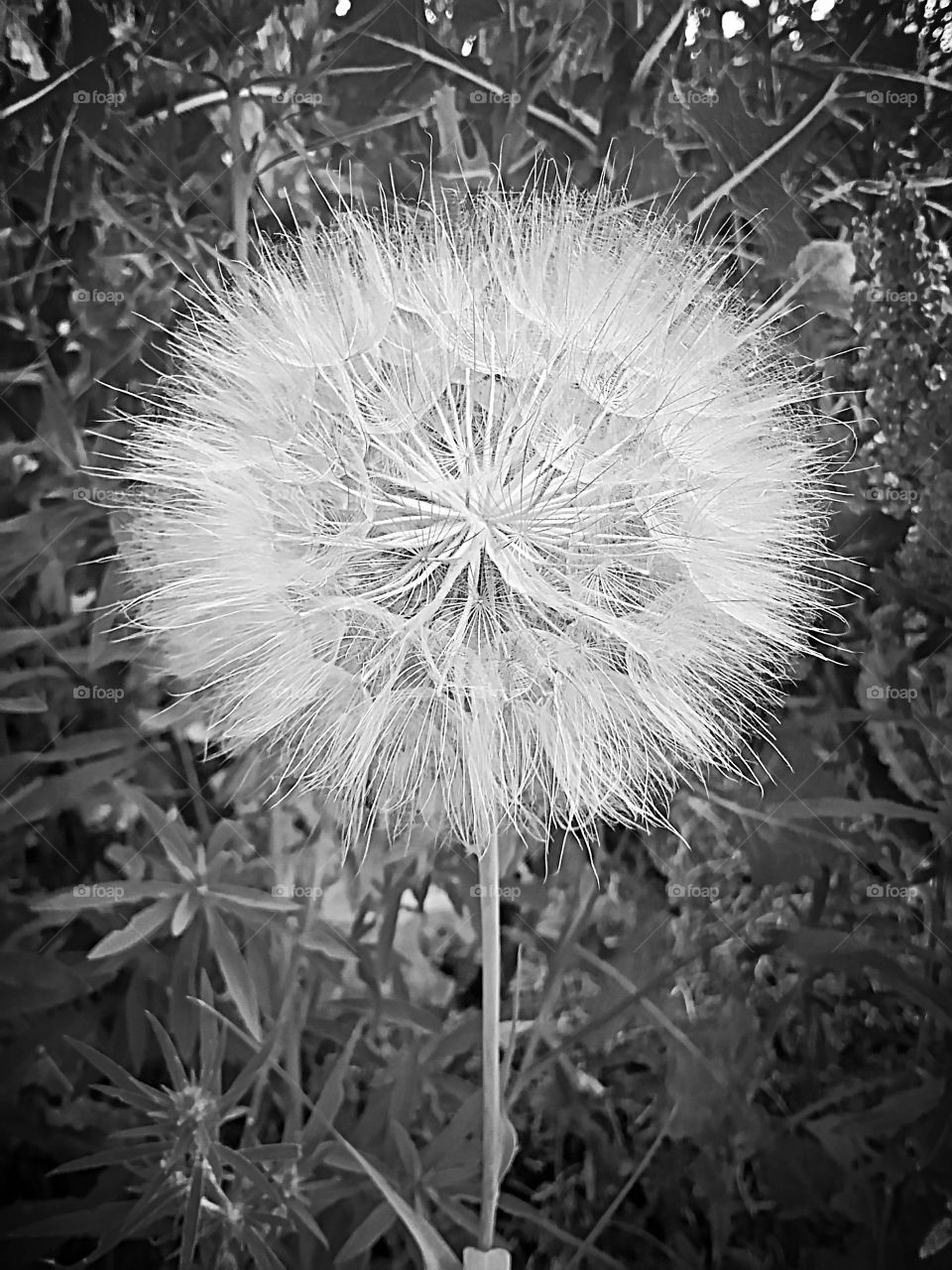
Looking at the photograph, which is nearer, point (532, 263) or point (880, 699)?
point (532, 263)

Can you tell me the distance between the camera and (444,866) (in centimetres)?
97

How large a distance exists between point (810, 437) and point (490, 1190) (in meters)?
0.82

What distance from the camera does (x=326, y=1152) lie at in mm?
963

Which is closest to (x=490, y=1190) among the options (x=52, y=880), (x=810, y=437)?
(x=52, y=880)

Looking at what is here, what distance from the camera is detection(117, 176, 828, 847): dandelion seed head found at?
0.76 m

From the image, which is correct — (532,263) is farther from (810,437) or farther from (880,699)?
(880,699)

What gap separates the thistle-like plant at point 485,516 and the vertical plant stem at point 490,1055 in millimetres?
20

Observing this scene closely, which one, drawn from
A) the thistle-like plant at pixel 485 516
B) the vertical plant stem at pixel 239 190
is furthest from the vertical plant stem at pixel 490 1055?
the vertical plant stem at pixel 239 190

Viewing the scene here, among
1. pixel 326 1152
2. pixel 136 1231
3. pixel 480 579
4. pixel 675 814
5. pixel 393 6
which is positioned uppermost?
pixel 393 6

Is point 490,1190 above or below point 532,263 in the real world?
below

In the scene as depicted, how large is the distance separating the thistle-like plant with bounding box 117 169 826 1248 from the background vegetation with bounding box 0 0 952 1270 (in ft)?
0.55

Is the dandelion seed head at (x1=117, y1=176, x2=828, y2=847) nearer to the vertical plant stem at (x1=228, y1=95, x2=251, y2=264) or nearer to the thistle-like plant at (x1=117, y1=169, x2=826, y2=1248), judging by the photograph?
the thistle-like plant at (x1=117, y1=169, x2=826, y2=1248)

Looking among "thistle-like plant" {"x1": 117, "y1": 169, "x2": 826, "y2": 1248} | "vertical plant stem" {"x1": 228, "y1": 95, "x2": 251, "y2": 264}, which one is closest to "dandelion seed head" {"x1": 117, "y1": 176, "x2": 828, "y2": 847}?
"thistle-like plant" {"x1": 117, "y1": 169, "x2": 826, "y2": 1248}

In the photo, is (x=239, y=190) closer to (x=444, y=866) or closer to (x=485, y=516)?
(x=485, y=516)
